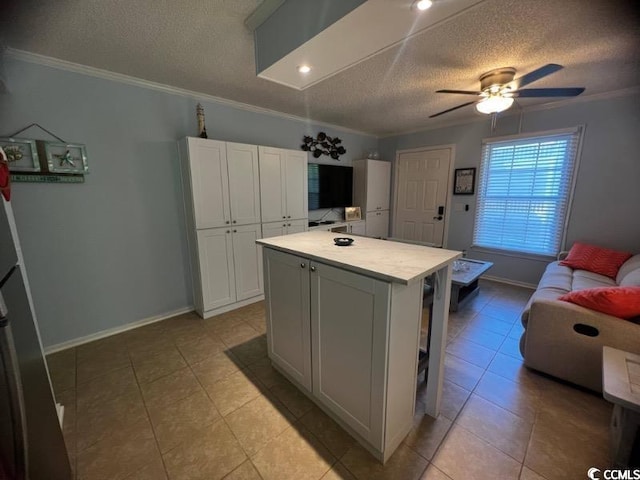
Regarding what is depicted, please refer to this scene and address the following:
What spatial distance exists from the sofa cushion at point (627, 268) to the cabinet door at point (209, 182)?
403 centimetres

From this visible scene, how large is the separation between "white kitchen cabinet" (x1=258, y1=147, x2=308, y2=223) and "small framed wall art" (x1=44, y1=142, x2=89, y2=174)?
1617mm

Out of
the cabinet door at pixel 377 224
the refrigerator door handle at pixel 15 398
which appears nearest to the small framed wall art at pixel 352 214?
the cabinet door at pixel 377 224

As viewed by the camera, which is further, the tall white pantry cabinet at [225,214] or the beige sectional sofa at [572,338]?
the tall white pantry cabinet at [225,214]

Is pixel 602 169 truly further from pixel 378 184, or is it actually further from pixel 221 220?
pixel 221 220

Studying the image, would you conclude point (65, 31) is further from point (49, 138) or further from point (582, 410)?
point (582, 410)

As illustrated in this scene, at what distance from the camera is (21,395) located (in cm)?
82

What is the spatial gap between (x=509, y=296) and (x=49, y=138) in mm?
5209

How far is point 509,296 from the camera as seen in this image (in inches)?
134

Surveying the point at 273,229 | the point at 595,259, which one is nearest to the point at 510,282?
the point at 595,259

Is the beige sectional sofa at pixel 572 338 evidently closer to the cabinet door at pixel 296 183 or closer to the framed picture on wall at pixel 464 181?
the framed picture on wall at pixel 464 181

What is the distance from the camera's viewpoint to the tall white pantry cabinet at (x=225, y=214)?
264 centimetres

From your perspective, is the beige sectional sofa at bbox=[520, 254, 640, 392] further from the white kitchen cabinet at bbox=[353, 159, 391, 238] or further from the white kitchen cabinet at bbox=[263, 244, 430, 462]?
the white kitchen cabinet at bbox=[353, 159, 391, 238]

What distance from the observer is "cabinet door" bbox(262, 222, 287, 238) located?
3.22 meters

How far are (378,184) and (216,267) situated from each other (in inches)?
131
